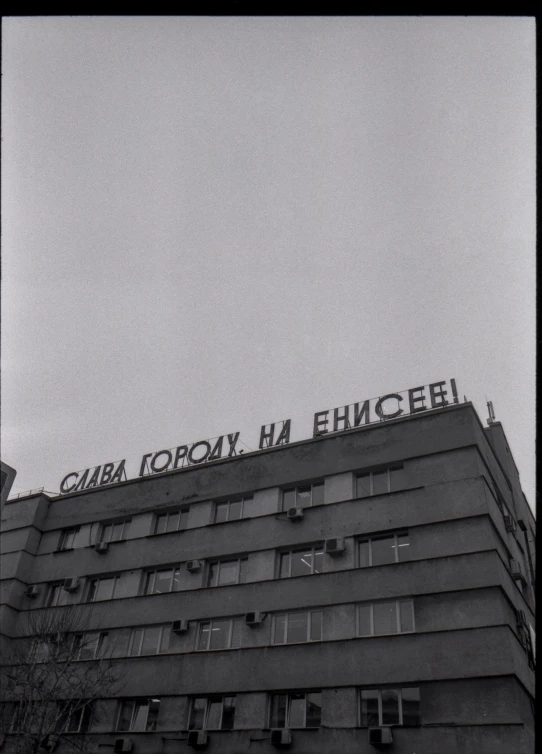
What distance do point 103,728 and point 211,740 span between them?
5.47 meters

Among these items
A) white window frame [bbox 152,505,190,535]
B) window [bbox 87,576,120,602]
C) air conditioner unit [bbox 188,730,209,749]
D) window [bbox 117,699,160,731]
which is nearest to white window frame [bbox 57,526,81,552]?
window [bbox 87,576,120,602]

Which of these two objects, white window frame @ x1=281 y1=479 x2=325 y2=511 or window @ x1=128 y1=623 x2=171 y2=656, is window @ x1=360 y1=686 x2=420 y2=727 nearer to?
white window frame @ x1=281 y1=479 x2=325 y2=511

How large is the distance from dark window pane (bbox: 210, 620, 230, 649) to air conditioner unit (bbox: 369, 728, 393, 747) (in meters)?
7.61

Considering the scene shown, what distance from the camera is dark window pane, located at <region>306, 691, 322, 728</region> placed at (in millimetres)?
23000

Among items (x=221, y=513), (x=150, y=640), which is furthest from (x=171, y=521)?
(x=150, y=640)

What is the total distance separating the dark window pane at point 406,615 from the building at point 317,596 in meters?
0.07

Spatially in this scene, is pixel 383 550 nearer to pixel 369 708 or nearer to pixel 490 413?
pixel 369 708

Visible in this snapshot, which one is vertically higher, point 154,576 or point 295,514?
point 295,514

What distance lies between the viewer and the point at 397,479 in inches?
1088

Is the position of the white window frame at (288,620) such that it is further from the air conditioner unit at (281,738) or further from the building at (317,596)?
the air conditioner unit at (281,738)

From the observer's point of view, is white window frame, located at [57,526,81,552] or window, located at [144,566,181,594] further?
white window frame, located at [57,526,81,552]

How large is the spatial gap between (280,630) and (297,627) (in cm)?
78

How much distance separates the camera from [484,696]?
67.2ft

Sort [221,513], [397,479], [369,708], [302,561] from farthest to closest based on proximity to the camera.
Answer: [221,513] → [397,479] → [302,561] → [369,708]
